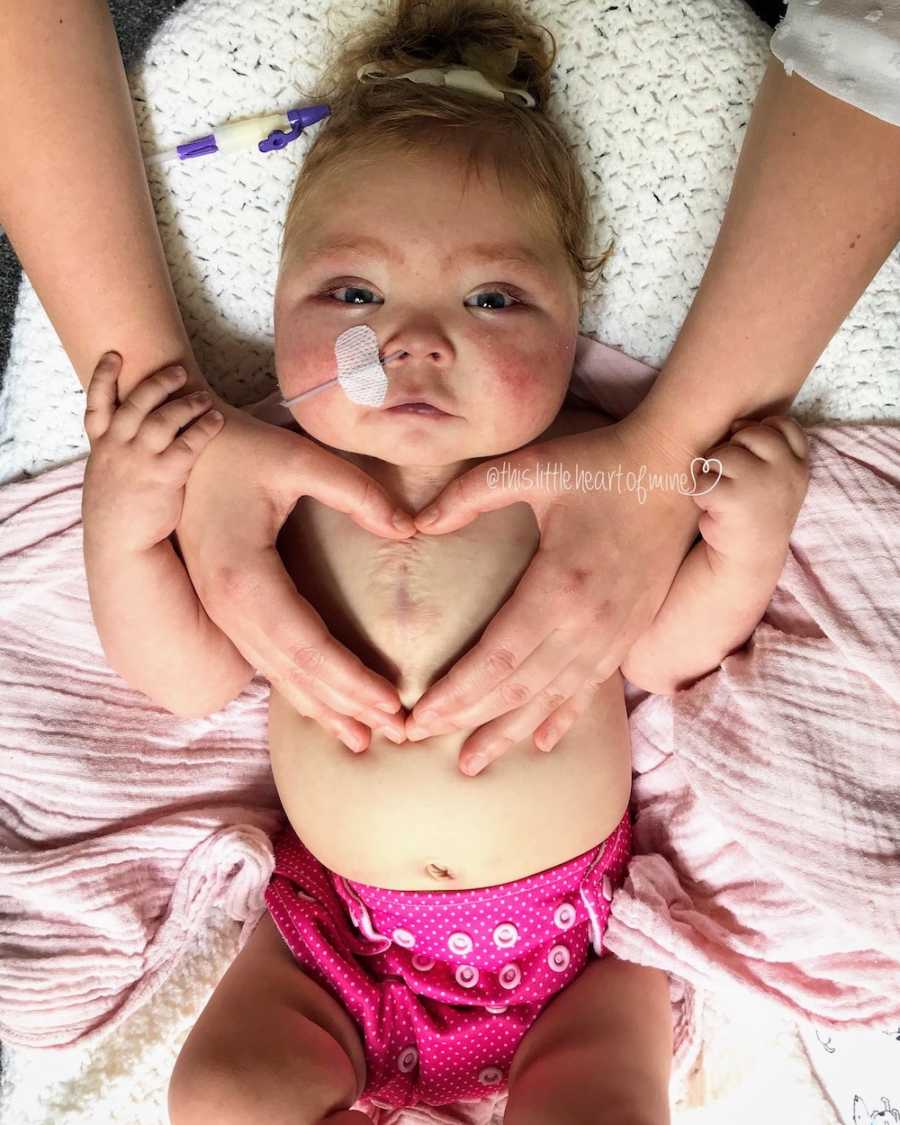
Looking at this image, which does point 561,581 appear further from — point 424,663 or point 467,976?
point 467,976

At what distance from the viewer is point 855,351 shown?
1.18m

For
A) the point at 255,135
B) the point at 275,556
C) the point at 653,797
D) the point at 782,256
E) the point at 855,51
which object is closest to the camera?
the point at 855,51

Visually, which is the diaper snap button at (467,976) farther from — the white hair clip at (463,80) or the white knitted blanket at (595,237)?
the white hair clip at (463,80)

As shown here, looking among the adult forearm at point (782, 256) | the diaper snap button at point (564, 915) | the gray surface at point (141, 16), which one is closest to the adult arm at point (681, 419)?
the adult forearm at point (782, 256)

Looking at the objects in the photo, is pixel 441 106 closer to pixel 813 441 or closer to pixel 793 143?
pixel 793 143

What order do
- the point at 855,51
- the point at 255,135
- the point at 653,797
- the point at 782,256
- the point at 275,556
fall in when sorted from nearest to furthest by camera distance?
the point at 855,51 < the point at 782,256 < the point at 275,556 < the point at 255,135 < the point at 653,797

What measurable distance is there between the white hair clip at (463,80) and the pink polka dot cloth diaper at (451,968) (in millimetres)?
809

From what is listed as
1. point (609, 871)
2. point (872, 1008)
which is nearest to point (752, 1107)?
point (872, 1008)

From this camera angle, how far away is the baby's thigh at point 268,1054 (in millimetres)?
1065

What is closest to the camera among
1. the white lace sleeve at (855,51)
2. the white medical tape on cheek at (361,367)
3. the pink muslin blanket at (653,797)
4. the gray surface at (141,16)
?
the white lace sleeve at (855,51)

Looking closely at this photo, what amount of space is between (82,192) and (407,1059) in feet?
3.14

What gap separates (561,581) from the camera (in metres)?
1.05

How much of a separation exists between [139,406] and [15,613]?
35 cm

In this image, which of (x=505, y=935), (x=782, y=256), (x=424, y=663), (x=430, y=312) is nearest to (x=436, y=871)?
(x=505, y=935)
